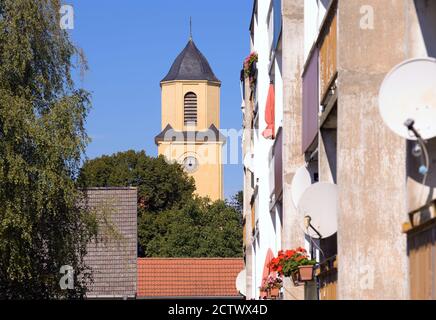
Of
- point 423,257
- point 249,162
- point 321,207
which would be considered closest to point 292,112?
point 321,207

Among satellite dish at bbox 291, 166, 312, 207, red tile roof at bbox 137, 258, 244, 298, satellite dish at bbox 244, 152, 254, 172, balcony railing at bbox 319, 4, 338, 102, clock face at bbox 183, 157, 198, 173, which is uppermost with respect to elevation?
clock face at bbox 183, 157, 198, 173

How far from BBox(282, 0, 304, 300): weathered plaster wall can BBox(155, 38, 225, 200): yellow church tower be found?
105236 mm

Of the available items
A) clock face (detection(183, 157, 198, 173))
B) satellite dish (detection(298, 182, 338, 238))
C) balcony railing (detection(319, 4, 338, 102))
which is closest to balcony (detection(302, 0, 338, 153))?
balcony railing (detection(319, 4, 338, 102))

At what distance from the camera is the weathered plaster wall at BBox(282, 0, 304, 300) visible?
23.5 meters

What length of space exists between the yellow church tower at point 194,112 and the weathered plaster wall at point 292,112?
105 metres

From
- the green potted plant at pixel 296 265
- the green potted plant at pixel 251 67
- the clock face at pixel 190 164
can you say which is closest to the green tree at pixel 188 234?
the clock face at pixel 190 164

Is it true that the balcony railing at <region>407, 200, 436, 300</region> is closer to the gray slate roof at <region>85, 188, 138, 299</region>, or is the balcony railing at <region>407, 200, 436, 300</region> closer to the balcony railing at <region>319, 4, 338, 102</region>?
the balcony railing at <region>319, 4, 338, 102</region>

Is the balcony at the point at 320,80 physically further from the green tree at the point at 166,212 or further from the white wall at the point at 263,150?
the green tree at the point at 166,212

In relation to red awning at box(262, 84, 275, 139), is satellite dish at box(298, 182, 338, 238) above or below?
below

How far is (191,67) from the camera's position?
132 metres

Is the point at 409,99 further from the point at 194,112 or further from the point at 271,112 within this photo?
the point at 194,112

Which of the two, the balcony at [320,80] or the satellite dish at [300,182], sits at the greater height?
the balcony at [320,80]

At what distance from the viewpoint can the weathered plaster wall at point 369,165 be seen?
540 inches
